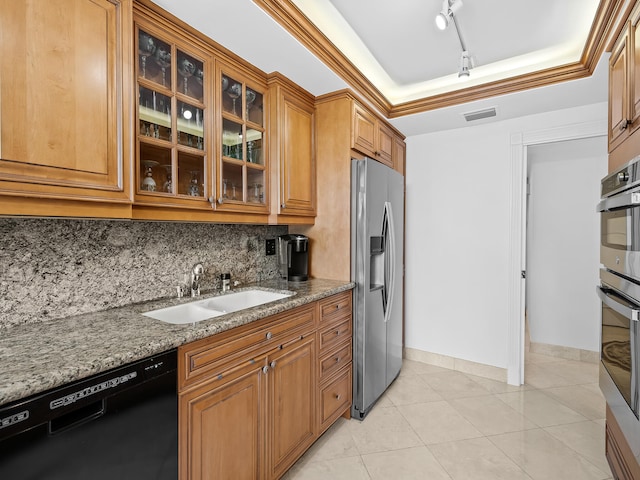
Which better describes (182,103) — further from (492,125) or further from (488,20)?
(492,125)

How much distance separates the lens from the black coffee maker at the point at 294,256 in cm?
239

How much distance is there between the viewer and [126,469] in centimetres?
106

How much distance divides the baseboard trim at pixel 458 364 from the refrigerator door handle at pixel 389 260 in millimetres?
1039

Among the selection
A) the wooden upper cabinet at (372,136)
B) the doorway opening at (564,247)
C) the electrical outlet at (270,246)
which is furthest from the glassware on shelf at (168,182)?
the doorway opening at (564,247)

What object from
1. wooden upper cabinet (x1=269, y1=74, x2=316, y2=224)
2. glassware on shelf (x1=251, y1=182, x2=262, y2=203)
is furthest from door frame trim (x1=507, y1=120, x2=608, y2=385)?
glassware on shelf (x1=251, y1=182, x2=262, y2=203)

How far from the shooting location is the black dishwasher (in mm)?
842

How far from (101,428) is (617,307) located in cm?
204

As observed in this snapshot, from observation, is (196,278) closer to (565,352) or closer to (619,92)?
(619,92)

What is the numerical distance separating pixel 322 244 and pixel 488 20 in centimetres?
177

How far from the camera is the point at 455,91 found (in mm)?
2602

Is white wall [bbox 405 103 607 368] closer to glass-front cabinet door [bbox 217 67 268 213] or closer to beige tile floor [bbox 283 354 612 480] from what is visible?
beige tile floor [bbox 283 354 612 480]

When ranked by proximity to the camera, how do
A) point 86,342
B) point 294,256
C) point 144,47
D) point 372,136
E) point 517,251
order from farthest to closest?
point 517,251 < point 372,136 < point 294,256 < point 144,47 < point 86,342

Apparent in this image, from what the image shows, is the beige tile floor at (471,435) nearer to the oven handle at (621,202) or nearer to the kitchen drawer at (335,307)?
the kitchen drawer at (335,307)

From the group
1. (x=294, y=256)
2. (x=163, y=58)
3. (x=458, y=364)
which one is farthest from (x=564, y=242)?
(x=163, y=58)
